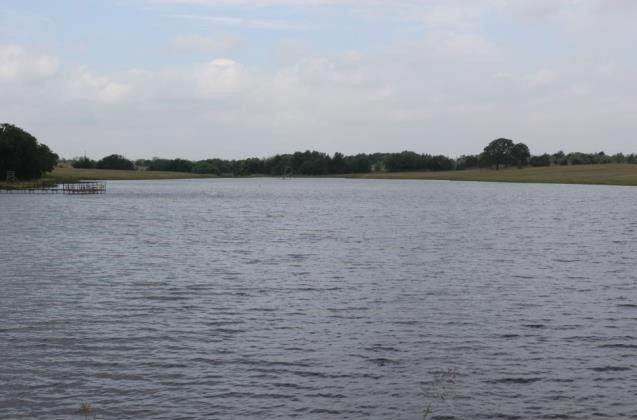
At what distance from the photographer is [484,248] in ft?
144

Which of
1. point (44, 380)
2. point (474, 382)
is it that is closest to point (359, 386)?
point (474, 382)

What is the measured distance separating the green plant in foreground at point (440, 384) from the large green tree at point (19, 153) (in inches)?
5255

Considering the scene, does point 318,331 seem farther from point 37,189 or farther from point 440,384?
point 37,189

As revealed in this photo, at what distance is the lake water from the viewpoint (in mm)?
14977

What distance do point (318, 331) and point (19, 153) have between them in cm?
13388

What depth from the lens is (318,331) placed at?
Answer: 68.8ft

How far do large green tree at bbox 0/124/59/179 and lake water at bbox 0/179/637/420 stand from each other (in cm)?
10144

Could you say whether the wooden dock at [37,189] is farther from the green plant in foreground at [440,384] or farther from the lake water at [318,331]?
the green plant in foreground at [440,384]

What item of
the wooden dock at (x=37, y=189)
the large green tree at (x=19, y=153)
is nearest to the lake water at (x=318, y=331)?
the wooden dock at (x=37, y=189)

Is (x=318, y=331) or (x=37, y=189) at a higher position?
(x=37, y=189)

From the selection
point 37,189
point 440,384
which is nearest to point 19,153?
point 37,189

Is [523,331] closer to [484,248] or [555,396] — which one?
[555,396]

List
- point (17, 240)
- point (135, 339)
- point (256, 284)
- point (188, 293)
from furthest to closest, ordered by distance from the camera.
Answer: point (17, 240) < point (256, 284) < point (188, 293) < point (135, 339)

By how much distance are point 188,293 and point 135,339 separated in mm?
7372
